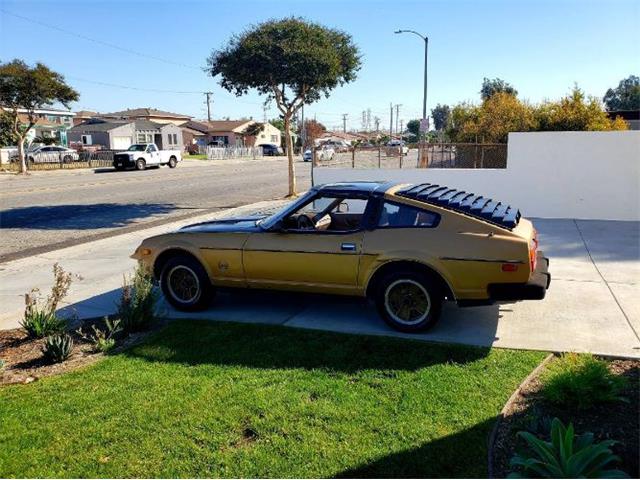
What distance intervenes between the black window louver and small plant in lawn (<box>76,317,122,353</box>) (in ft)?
10.3

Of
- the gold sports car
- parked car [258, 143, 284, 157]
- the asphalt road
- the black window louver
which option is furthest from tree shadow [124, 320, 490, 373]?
parked car [258, 143, 284, 157]

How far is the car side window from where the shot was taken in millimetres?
5254

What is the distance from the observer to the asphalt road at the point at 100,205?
12155mm

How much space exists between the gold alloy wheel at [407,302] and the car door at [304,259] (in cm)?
38

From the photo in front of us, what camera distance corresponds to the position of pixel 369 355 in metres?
4.81

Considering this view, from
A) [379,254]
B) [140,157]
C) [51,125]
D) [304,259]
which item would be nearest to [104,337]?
[304,259]

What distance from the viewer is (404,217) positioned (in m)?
5.35

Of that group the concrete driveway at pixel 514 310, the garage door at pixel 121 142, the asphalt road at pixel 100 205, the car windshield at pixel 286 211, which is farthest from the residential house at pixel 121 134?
the car windshield at pixel 286 211

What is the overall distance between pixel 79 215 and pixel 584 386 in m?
14.6

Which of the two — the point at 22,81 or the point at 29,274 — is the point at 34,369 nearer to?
the point at 29,274

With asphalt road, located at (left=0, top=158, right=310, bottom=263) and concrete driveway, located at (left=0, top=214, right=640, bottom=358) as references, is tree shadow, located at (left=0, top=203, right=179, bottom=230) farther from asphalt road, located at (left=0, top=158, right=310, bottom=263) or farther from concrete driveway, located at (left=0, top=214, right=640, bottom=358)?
concrete driveway, located at (left=0, top=214, right=640, bottom=358)

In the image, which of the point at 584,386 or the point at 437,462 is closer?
the point at 437,462

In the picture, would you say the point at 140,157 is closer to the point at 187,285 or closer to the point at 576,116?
the point at 576,116

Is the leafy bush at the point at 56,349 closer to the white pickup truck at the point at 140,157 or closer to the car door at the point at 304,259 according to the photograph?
the car door at the point at 304,259
